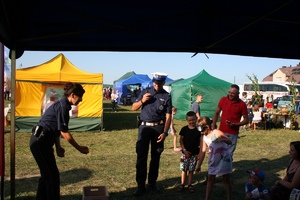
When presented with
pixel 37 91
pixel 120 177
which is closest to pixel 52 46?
pixel 120 177

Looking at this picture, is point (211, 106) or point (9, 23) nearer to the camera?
point (9, 23)

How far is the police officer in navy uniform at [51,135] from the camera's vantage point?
373 cm

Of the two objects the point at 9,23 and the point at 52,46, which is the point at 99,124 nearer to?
the point at 52,46

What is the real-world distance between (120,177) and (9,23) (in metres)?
3.63

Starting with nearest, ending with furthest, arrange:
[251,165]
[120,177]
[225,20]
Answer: [225,20], [120,177], [251,165]

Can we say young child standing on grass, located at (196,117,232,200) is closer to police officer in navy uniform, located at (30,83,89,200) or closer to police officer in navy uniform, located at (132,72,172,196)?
police officer in navy uniform, located at (132,72,172,196)

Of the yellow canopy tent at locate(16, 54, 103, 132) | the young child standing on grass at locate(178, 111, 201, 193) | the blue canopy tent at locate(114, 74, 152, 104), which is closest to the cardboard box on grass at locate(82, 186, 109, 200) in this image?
the young child standing on grass at locate(178, 111, 201, 193)

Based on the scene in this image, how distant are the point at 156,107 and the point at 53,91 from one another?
8.06 m

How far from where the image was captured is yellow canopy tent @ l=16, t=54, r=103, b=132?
12.1 m

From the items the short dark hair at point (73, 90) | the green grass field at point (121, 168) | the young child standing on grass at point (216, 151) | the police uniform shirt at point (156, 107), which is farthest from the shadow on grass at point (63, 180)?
the young child standing on grass at point (216, 151)

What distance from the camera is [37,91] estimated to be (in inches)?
479

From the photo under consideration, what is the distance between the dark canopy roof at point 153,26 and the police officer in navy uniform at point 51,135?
2.78 feet

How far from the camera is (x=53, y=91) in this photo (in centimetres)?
1219

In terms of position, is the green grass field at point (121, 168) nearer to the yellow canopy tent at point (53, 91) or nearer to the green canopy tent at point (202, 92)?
the yellow canopy tent at point (53, 91)
